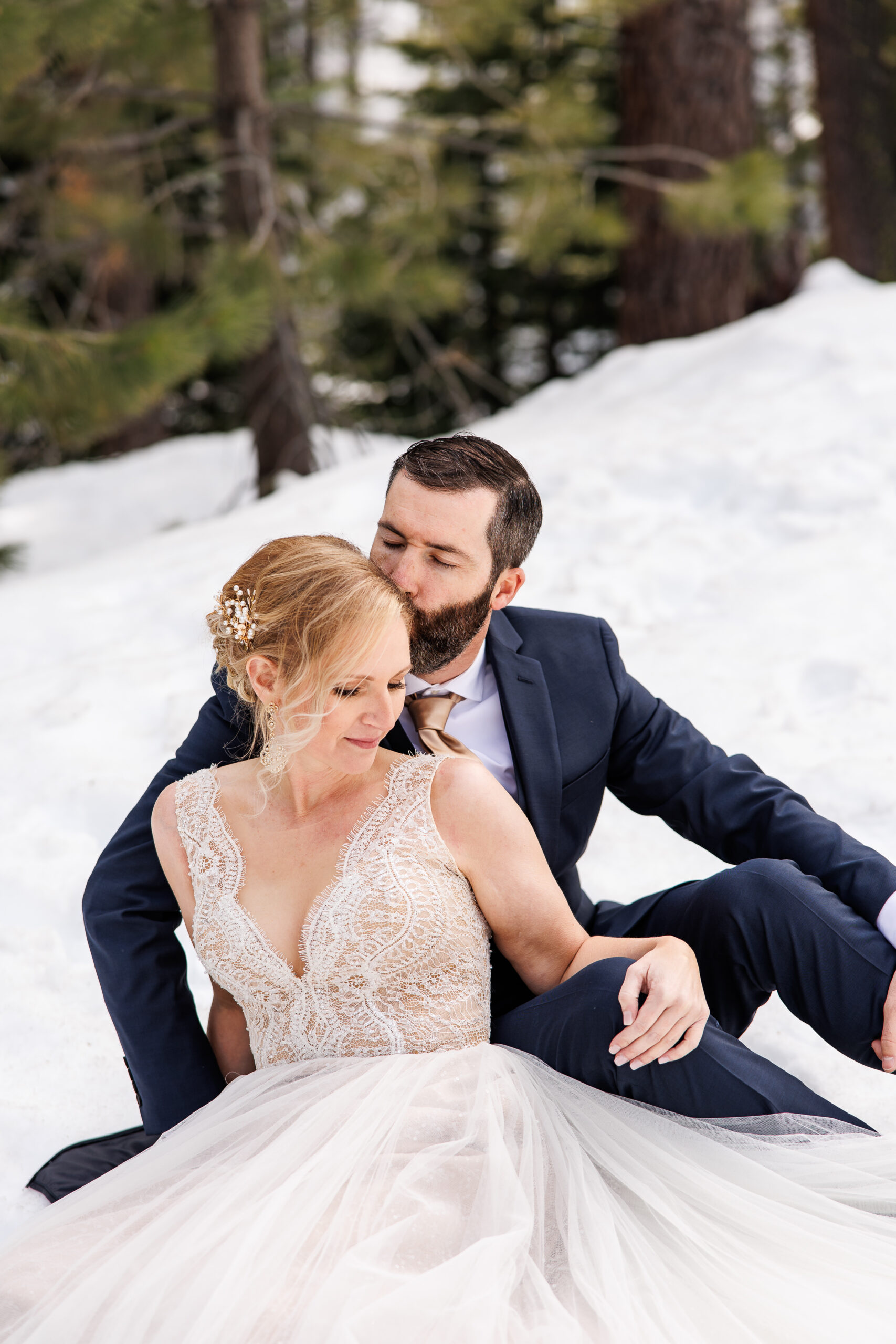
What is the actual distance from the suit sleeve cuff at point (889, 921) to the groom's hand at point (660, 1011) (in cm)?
34

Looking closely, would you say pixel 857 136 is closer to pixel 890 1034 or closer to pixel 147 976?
pixel 890 1034

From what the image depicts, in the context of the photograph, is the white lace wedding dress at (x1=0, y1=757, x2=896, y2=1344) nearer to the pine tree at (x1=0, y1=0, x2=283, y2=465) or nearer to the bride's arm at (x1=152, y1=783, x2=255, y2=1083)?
the bride's arm at (x1=152, y1=783, x2=255, y2=1083)

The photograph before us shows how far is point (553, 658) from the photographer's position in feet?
7.13

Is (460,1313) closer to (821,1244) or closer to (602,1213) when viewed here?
(602,1213)

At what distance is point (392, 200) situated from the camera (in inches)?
250

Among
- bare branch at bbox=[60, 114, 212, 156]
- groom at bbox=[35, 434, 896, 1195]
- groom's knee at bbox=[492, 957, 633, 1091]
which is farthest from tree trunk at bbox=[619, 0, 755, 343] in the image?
groom's knee at bbox=[492, 957, 633, 1091]

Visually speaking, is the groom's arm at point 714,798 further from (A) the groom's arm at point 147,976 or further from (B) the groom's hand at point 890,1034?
(A) the groom's arm at point 147,976

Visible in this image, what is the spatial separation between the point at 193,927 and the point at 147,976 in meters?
0.16

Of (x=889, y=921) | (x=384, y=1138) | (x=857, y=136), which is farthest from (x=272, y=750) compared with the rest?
(x=857, y=136)

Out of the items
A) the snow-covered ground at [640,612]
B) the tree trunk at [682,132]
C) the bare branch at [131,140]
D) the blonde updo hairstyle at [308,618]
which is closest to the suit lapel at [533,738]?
the blonde updo hairstyle at [308,618]

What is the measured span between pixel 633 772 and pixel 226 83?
4.71 meters

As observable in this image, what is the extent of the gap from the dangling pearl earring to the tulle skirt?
440mm

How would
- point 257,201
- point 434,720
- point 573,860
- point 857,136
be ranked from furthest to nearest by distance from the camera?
point 857,136, point 257,201, point 573,860, point 434,720

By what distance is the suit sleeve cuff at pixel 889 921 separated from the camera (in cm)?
176
